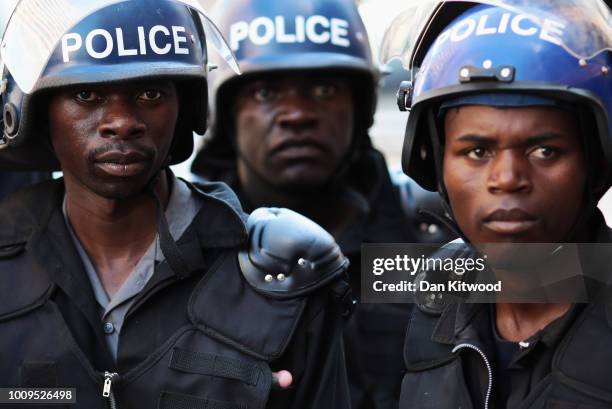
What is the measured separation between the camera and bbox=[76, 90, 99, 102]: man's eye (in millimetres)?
3605

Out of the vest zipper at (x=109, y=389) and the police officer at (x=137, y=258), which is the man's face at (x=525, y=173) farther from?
the vest zipper at (x=109, y=389)

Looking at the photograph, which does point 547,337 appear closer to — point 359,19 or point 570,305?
point 570,305

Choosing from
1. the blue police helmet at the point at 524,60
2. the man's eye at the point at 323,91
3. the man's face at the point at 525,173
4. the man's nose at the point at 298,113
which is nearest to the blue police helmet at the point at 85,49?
the blue police helmet at the point at 524,60

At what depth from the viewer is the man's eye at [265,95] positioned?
5.60m

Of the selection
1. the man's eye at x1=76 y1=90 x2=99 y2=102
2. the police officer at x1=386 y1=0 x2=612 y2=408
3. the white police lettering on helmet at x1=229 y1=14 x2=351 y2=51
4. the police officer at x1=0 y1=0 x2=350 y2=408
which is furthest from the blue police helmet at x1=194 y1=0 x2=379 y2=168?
the police officer at x1=386 y1=0 x2=612 y2=408

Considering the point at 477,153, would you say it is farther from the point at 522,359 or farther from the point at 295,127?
the point at 295,127

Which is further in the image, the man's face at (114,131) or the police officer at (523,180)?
the man's face at (114,131)

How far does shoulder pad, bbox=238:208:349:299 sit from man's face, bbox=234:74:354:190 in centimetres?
172

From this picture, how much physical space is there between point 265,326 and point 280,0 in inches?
95.4

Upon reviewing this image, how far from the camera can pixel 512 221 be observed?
322 centimetres

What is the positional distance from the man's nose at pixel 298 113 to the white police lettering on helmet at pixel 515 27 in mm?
2030

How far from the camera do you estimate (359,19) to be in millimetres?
5875

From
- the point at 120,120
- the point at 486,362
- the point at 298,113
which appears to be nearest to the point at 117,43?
the point at 120,120

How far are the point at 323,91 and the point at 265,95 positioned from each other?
26 centimetres
